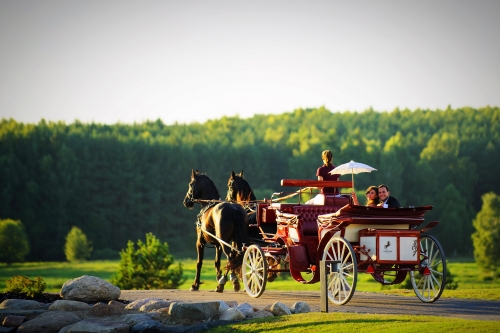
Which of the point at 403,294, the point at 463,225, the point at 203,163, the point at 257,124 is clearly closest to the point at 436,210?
the point at 463,225

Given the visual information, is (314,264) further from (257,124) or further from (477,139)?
(257,124)

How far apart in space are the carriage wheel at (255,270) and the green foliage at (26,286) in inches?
164

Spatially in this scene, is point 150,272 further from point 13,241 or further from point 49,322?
point 13,241

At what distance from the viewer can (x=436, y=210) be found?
266 feet

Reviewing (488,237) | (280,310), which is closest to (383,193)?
(280,310)

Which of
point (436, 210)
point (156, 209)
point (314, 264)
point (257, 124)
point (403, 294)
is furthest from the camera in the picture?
point (257, 124)

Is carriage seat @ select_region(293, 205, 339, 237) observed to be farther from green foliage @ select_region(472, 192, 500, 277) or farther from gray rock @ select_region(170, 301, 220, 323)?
green foliage @ select_region(472, 192, 500, 277)

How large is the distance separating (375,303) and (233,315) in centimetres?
310

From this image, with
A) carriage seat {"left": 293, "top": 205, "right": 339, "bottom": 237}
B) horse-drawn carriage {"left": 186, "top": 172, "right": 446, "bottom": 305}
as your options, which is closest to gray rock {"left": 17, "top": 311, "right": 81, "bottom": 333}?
Result: horse-drawn carriage {"left": 186, "top": 172, "right": 446, "bottom": 305}

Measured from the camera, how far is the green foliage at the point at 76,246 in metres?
64.8

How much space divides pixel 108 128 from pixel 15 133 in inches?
1015

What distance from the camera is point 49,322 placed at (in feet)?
47.7

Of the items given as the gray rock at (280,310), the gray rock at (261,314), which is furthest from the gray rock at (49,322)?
the gray rock at (280,310)

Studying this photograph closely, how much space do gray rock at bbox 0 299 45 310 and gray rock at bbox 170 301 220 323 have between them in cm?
308
